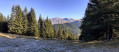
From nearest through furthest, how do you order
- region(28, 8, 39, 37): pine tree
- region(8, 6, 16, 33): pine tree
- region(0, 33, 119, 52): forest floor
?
region(0, 33, 119, 52): forest floor, region(8, 6, 16, 33): pine tree, region(28, 8, 39, 37): pine tree

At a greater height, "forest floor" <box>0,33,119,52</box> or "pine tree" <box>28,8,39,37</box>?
"pine tree" <box>28,8,39,37</box>

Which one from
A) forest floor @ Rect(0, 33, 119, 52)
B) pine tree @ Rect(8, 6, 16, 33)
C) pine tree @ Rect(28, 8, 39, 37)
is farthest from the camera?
pine tree @ Rect(28, 8, 39, 37)

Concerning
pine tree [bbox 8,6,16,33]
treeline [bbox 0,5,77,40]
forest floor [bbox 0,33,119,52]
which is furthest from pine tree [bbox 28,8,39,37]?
forest floor [bbox 0,33,119,52]

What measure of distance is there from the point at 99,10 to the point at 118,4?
2.15 m

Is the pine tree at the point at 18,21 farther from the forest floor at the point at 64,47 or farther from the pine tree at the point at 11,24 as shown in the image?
the forest floor at the point at 64,47

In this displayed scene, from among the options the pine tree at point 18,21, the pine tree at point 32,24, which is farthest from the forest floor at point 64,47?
the pine tree at point 32,24

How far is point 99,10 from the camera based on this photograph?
10281 mm

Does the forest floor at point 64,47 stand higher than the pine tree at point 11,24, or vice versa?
the pine tree at point 11,24

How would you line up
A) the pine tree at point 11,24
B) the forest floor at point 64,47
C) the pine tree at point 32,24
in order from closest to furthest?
1. the forest floor at point 64,47
2. the pine tree at point 11,24
3. the pine tree at point 32,24

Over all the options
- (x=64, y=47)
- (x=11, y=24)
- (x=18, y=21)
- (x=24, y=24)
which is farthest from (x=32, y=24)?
(x=64, y=47)

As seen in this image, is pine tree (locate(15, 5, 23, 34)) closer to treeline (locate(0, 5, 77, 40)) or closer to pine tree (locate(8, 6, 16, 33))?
treeline (locate(0, 5, 77, 40))

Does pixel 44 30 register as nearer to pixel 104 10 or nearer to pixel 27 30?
pixel 27 30

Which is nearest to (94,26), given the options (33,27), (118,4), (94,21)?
(94,21)

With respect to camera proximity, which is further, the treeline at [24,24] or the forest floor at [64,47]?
the treeline at [24,24]
